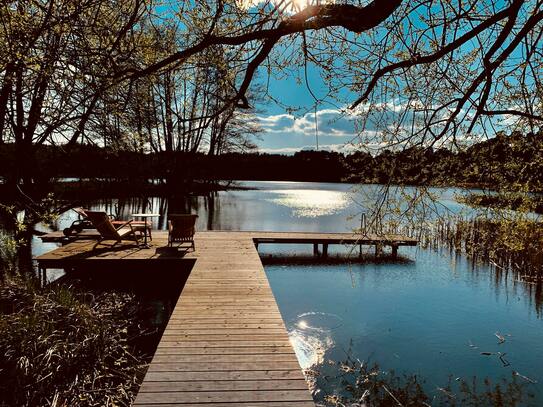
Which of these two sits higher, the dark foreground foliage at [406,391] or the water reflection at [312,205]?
the water reflection at [312,205]

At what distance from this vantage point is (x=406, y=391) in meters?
6.10

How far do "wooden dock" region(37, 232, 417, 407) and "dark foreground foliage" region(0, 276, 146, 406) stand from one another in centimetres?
110

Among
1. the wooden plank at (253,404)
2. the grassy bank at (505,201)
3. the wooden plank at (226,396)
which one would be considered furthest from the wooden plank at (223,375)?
the grassy bank at (505,201)

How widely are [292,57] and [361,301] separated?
7.57m

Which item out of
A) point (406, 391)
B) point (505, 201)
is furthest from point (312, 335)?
point (505, 201)

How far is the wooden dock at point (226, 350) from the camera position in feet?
10.7

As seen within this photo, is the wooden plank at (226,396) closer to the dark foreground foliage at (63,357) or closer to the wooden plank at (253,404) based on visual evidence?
the wooden plank at (253,404)

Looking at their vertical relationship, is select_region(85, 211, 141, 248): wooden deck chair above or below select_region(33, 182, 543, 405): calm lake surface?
above

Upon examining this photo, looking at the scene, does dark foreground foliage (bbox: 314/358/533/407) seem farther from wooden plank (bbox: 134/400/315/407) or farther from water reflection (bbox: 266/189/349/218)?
water reflection (bbox: 266/189/349/218)

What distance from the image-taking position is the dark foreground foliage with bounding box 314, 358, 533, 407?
574cm

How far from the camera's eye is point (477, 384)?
6438mm

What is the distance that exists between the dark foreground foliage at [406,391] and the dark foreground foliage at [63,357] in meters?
2.71

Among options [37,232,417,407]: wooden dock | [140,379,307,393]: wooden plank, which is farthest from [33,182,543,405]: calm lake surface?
[140,379,307,393]: wooden plank

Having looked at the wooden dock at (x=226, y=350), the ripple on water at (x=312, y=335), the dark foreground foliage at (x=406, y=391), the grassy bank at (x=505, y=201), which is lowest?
the dark foreground foliage at (x=406, y=391)
